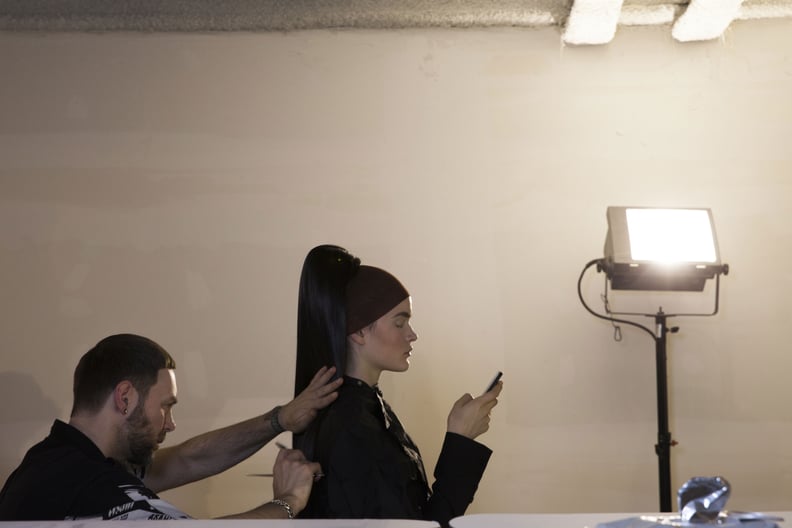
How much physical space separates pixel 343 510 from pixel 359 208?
5.91ft

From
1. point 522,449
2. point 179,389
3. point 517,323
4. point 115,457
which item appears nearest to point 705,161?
point 517,323

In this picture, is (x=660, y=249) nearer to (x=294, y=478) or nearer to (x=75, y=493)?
(x=294, y=478)

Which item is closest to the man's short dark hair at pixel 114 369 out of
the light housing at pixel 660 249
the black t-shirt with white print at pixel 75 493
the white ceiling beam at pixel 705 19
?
the black t-shirt with white print at pixel 75 493

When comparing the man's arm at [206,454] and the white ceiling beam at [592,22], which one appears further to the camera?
the white ceiling beam at [592,22]

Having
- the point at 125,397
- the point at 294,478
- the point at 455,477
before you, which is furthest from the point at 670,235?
the point at 125,397

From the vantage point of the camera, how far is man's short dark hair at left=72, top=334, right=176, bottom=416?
88.7 inches

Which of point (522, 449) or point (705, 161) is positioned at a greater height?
point (705, 161)

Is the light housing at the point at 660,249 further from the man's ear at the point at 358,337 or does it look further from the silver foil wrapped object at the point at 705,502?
the silver foil wrapped object at the point at 705,502

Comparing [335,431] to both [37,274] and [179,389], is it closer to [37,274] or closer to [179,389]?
[179,389]

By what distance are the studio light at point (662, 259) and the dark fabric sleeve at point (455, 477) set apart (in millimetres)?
1279

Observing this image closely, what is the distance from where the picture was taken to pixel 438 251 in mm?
3699

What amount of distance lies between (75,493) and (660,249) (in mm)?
2101

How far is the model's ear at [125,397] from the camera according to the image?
2.25 m

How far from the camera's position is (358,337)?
→ 235cm
